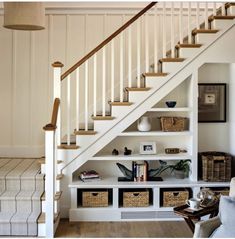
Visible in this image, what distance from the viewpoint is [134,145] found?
5.42 m

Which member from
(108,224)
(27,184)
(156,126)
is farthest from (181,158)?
(27,184)

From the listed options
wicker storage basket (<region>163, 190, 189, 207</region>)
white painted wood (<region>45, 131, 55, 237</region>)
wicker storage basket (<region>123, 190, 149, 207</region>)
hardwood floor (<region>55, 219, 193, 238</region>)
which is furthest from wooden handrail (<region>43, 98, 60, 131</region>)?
wicker storage basket (<region>163, 190, 189, 207</region>)

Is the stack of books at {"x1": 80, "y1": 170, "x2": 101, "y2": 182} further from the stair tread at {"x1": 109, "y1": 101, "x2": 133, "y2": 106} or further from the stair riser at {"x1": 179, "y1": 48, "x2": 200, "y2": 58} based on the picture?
the stair riser at {"x1": 179, "y1": 48, "x2": 200, "y2": 58}

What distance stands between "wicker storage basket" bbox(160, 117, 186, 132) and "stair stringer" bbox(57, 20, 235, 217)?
0.33m

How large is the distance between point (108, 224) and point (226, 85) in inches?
107

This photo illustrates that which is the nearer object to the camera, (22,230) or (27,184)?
(22,230)

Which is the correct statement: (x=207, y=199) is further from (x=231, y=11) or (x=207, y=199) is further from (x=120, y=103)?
(x=231, y=11)

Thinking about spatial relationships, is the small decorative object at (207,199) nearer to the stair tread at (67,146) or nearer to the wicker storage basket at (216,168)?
the wicker storage basket at (216,168)

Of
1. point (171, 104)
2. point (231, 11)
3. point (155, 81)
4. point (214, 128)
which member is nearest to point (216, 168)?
point (214, 128)

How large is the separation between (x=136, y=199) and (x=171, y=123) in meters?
1.15

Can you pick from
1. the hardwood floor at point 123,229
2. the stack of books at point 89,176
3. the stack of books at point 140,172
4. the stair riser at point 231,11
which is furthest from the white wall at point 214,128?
the stack of books at point 89,176

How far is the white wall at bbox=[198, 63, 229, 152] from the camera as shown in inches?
219

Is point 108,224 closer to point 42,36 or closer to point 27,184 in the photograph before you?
point 27,184

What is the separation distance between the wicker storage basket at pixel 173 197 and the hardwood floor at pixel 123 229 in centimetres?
26
